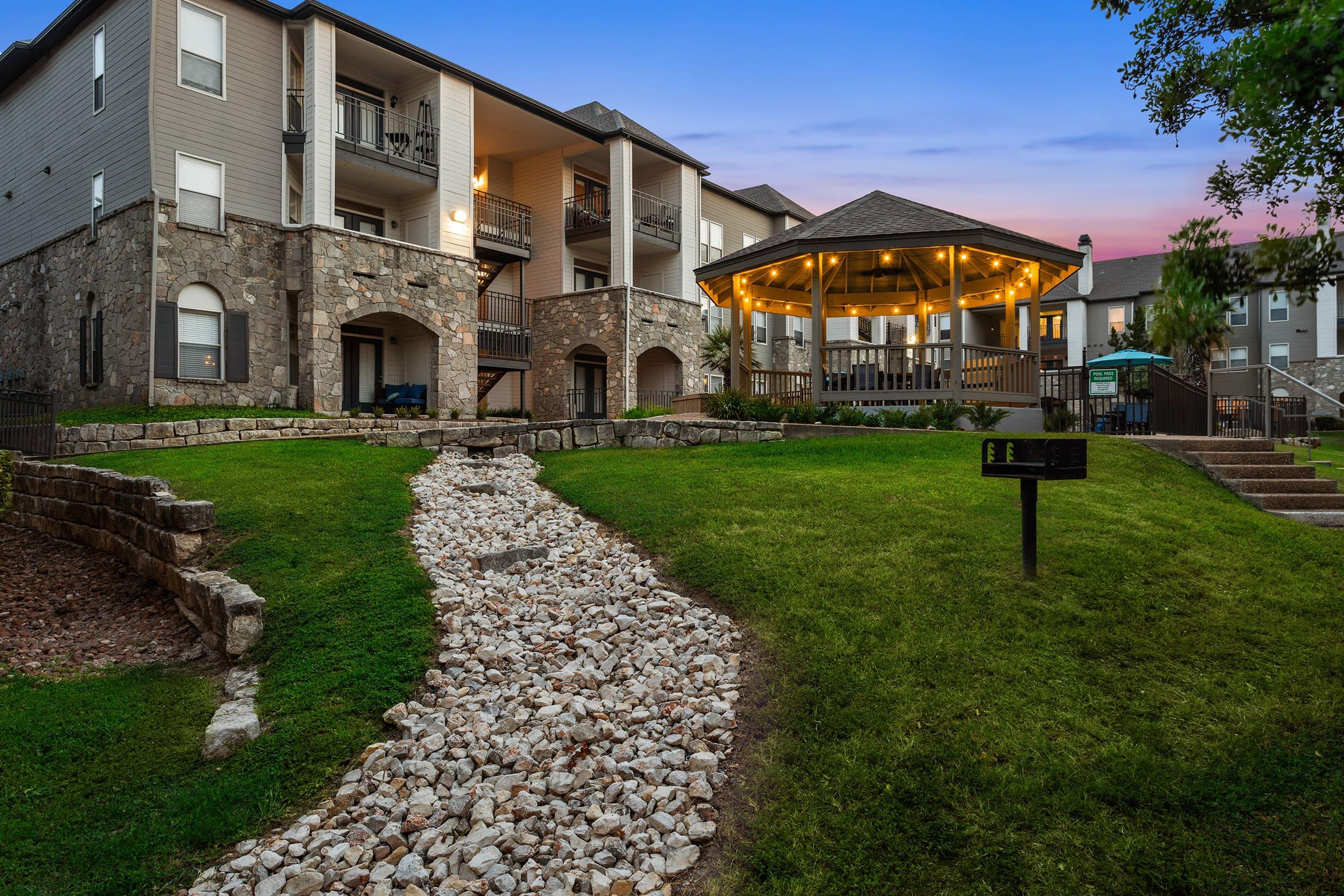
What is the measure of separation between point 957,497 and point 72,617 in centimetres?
821

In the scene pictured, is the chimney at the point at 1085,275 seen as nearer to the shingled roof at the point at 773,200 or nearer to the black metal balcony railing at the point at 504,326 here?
the shingled roof at the point at 773,200

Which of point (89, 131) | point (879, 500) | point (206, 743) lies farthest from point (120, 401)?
point (879, 500)

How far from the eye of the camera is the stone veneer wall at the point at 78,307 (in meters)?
14.9

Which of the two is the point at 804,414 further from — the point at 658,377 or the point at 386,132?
the point at 386,132

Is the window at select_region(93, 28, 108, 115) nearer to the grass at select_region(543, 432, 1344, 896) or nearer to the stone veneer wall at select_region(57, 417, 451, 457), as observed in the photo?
the stone veneer wall at select_region(57, 417, 451, 457)

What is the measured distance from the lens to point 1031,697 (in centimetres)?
380

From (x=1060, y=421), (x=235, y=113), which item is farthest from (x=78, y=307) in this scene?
(x=1060, y=421)

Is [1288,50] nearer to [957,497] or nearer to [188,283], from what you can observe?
[957,497]

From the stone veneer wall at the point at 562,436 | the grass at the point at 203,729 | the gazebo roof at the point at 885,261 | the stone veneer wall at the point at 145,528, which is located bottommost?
the grass at the point at 203,729

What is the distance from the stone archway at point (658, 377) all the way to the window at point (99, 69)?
1508 cm

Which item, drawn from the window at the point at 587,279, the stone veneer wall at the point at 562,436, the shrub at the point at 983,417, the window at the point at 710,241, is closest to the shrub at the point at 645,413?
the stone veneer wall at the point at 562,436

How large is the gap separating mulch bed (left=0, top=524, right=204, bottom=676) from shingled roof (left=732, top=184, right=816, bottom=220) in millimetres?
26914

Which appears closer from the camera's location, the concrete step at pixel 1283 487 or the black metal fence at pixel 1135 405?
the concrete step at pixel 1283 487

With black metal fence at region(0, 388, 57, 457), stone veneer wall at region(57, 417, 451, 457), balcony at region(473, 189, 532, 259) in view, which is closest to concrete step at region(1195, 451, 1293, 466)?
stone veneer wall at region(57, 417, 451, 457)
